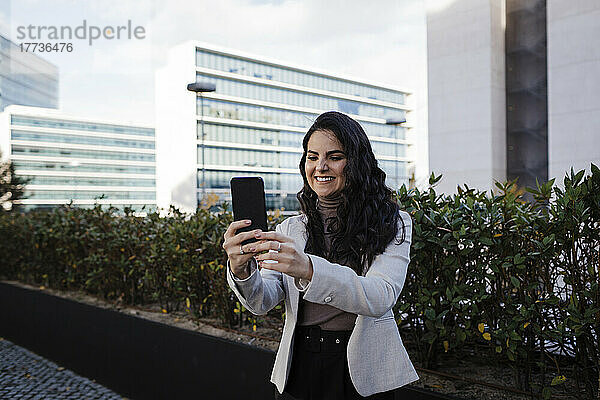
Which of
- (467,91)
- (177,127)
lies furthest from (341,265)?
(177,127)

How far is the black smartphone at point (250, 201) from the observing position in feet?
4.91

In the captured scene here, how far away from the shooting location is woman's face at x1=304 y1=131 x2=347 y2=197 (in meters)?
1.65

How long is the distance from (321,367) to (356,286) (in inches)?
17.1

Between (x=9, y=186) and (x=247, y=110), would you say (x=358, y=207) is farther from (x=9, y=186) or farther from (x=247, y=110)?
(x=247, y=110)

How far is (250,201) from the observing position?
1.52m

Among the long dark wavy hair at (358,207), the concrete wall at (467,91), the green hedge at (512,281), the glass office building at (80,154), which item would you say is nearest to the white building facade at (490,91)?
the concrete wall at (467,91)

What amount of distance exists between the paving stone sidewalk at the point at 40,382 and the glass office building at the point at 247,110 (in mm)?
53500

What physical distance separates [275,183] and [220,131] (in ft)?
31.5

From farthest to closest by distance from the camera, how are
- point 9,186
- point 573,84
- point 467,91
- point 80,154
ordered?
point 80,154 < point 467,91 < point 573,84 < point 9,186

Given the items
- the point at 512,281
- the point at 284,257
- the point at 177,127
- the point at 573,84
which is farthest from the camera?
the point at 177,127

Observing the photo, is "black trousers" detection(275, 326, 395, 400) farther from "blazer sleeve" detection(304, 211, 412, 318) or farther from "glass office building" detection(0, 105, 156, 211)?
"glass office building" detection(0, 105, 156, 211)

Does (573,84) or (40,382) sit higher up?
(573,84)

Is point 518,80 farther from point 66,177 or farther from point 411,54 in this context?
point 66,177

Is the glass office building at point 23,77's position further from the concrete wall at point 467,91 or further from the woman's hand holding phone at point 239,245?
the woman's hand holding phone at point 239,245
